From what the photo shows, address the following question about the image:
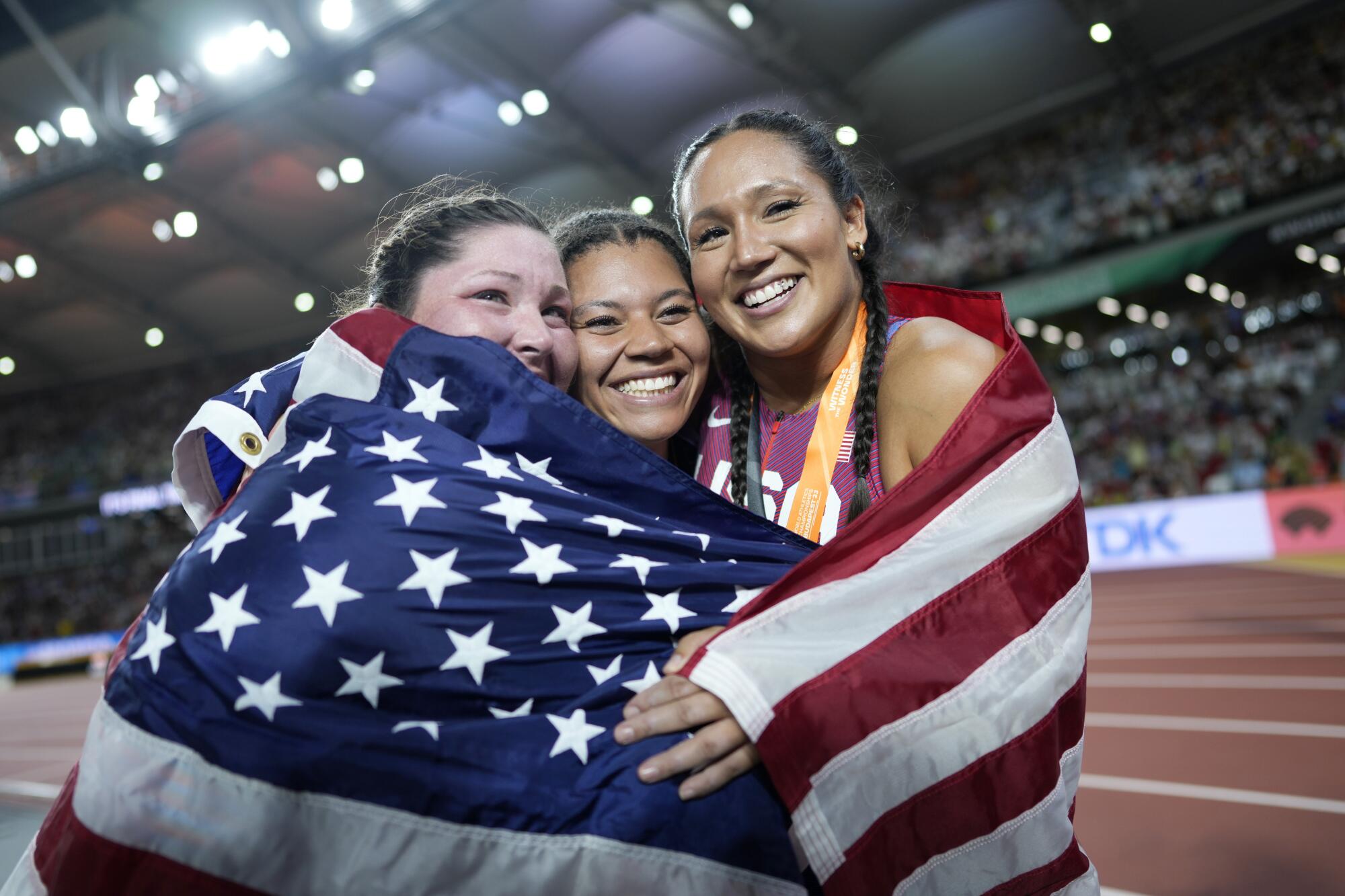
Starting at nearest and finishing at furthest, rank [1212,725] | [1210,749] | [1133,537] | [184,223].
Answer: [1210,749], [1212,725], [1133,537], [184,223]

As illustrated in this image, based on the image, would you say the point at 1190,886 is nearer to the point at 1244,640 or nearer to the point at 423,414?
the point at 423,414

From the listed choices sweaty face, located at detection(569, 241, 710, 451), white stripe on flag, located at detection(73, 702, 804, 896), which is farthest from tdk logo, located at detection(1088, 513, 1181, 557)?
white stripe on flag, located at detection(73, 702, 804, 896)

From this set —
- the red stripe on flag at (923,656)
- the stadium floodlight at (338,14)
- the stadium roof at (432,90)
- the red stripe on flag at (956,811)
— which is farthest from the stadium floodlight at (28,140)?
the red stripe on flag at (956,811)

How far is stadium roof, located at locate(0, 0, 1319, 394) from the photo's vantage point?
1500cm

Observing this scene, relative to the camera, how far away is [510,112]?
17.3 meters

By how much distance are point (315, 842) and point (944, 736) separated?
3.08ft

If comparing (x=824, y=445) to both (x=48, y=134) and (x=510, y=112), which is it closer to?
(x=510, y=112)

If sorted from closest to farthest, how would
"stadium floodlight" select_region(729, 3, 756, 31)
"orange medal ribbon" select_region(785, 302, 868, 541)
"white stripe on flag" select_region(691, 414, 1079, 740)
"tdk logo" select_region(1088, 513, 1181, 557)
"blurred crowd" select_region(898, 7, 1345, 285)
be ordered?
"white stripe on flag" select_region(691, 414, 1079, 740) < "orange medal ribbon" select_region(785, 302, 868, 541) < "tdk logo" select_region(1088, 513, 1181, 557) < "stadium floodlight" select_region(729, 3, 756, 31) < "blurred crowd" select_region(898, 7, 1345, 285)

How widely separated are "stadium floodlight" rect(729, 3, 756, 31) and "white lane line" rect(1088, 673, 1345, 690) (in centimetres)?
1271

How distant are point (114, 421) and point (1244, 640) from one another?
102ft

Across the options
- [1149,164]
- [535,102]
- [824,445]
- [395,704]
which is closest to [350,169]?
[535,102]

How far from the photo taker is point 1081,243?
56.5 ft

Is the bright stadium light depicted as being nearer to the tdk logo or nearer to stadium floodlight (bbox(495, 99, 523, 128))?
stadium floodlight (bbox(495, 99, 523, 128))

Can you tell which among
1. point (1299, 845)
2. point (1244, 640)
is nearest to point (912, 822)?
point (1299, 845)
